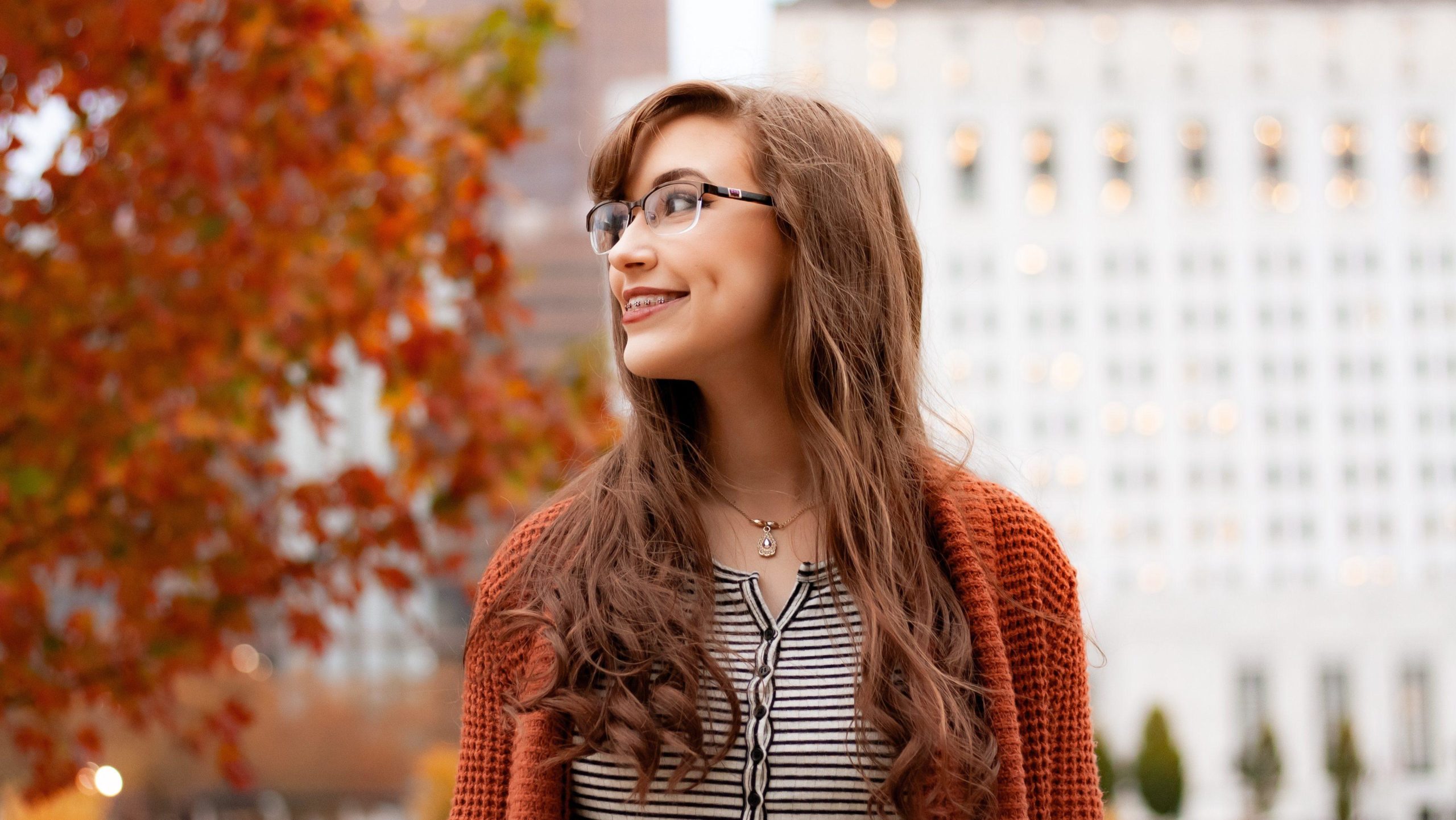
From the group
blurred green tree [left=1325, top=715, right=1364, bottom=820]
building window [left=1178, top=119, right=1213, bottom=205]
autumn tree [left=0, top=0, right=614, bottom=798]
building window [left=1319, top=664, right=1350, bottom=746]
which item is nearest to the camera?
autumn tree [left=0, top=0, right=614, bottom=798]

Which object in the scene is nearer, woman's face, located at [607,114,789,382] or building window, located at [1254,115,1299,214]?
woman's face, located at [607,114,789,382]

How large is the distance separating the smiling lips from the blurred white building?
176 ft


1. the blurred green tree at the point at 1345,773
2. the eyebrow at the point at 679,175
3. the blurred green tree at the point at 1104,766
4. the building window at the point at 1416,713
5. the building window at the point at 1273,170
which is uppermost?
the building window at the point at 1273,170

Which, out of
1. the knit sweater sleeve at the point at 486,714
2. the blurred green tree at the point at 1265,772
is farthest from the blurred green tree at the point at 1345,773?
the knit sweater sleeve at the point at 486,714

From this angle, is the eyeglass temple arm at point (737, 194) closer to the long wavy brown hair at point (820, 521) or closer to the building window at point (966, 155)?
the long wavy brown hair at point (820, 521)

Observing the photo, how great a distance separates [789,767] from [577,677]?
13.7 inches

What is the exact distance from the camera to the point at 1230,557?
57.3 meters

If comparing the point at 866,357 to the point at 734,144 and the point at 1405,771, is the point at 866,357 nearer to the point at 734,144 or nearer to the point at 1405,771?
the point at 734,144

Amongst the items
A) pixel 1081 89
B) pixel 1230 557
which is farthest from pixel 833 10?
pixel 1230 557

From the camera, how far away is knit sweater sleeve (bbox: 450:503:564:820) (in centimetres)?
227

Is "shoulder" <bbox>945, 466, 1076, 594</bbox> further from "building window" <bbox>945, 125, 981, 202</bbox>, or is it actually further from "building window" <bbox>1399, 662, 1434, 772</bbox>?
"building window" <bbox>945, 125, 981, 202</bbox>

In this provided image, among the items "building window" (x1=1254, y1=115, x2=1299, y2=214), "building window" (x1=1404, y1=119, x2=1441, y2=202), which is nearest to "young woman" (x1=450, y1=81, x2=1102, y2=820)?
"building window" (x1=1254, y1=115, x2=1299, y2=214)

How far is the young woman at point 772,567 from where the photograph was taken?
6.91 feet

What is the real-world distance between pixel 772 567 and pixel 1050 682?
0.47 metres
